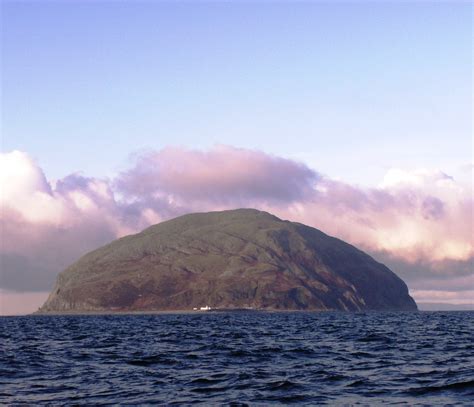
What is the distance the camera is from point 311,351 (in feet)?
176

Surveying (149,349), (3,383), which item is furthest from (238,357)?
(3,383)

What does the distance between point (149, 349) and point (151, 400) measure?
2675cm

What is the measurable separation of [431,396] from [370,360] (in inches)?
587

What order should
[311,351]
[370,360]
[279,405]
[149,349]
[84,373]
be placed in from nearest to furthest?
[279,405] < [84,373] < [370,360] < [311,351] < [149,349]

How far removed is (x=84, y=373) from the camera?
40969mm

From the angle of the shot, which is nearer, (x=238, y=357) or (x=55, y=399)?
(x=55, y=399)

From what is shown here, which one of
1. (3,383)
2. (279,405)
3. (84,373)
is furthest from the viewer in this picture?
(84,373)

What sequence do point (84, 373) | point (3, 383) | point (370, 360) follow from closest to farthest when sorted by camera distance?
point (3, 383) < point (84, 373) < point (370, 360)

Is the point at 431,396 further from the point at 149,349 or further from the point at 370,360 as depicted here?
the point at 149,349

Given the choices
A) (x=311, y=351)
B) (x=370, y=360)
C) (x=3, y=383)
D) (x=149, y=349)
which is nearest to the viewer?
(x=3, y=383)

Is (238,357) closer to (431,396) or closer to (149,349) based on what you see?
(149,349)

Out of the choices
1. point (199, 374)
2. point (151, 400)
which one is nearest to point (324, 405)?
point (151, 400)

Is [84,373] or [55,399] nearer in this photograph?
[55,399]

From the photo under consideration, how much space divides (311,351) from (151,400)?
24606 mm
